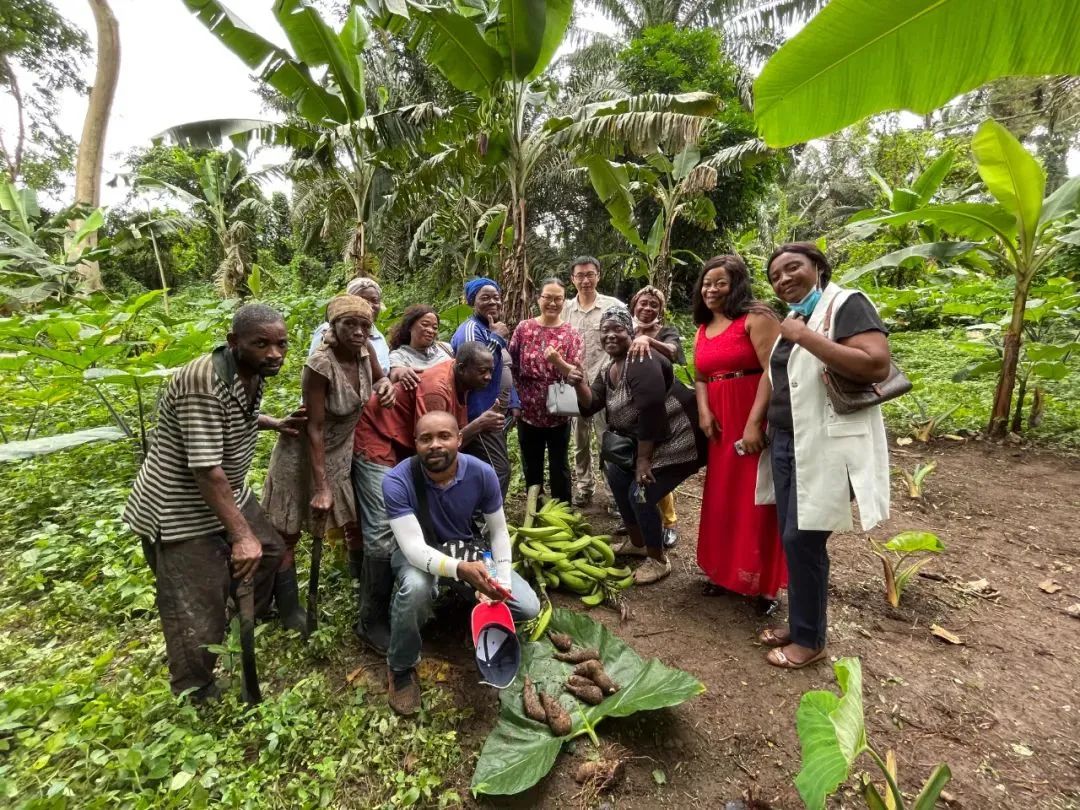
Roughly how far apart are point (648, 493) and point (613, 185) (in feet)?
13.4

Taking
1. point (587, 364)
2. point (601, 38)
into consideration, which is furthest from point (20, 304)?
point (601, 38)

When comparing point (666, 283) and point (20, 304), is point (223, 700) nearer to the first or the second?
point (20, 304)

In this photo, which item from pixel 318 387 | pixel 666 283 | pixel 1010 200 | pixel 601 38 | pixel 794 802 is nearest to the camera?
pixel 794 802

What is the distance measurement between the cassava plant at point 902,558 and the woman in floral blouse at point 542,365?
2.03m

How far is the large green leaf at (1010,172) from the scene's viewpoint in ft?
11.4

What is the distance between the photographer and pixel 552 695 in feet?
7.38

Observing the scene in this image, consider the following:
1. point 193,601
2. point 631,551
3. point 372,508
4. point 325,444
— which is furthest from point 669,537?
point 193,601

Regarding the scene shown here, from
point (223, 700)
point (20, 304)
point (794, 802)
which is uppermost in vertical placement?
point (20, 304)

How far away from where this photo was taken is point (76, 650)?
2527mm

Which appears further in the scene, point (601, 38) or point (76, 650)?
point (601, 38)

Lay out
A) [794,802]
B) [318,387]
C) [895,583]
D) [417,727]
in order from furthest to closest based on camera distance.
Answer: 1. [895,583]
2. [318,387]
3. [417,727]
4. [794,802]

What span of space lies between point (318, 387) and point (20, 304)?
342 inches

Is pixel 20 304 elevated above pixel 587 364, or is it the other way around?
pixel 20 304

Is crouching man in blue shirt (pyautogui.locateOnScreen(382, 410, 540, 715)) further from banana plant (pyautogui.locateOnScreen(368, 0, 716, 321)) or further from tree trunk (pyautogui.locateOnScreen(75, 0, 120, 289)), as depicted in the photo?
tree trunk (pyautogui.locateOnScreen(75, 0, 120, 289))
